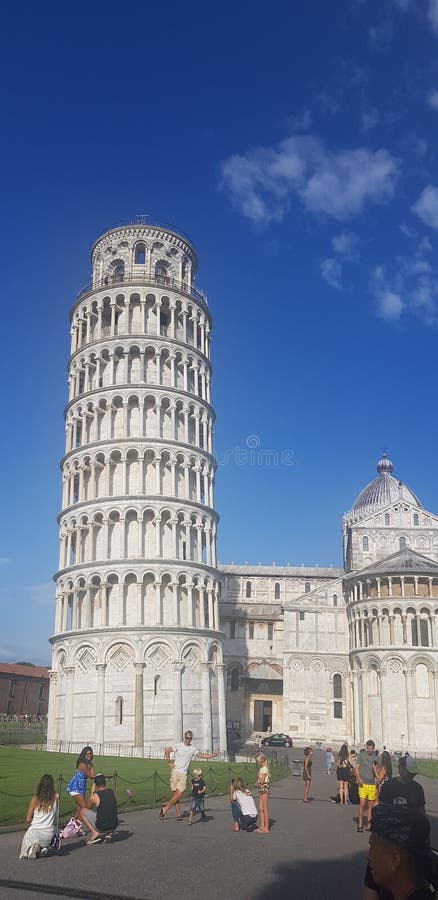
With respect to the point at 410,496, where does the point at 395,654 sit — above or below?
below

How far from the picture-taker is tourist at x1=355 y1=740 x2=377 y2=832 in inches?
757

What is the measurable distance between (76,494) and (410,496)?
41.9 metres

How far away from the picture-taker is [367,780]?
66.0 feet

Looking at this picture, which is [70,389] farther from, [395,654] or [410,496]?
[410,496]

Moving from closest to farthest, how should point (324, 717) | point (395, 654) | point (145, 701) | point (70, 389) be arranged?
point (145, 701)
point (70, 389)
point (395, 654)
point (324, 717)

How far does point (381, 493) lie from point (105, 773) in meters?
59.8

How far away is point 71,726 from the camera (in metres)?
47.5

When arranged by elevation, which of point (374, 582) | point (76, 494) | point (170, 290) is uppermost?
point (170, 290)

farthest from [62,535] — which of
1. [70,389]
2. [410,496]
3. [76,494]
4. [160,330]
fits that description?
[410,496]

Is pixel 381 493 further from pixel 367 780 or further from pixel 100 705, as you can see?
pixel 367 780

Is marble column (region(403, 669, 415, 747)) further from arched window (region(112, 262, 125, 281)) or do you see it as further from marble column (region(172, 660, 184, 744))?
arched window (region(112, 262, 125, 281))

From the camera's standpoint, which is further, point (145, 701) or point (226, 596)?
point (226, 596)

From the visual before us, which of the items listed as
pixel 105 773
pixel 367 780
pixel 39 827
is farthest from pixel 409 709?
pixel 39 827

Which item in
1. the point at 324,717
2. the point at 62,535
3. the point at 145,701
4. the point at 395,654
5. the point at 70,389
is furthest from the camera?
the point at 324,717
